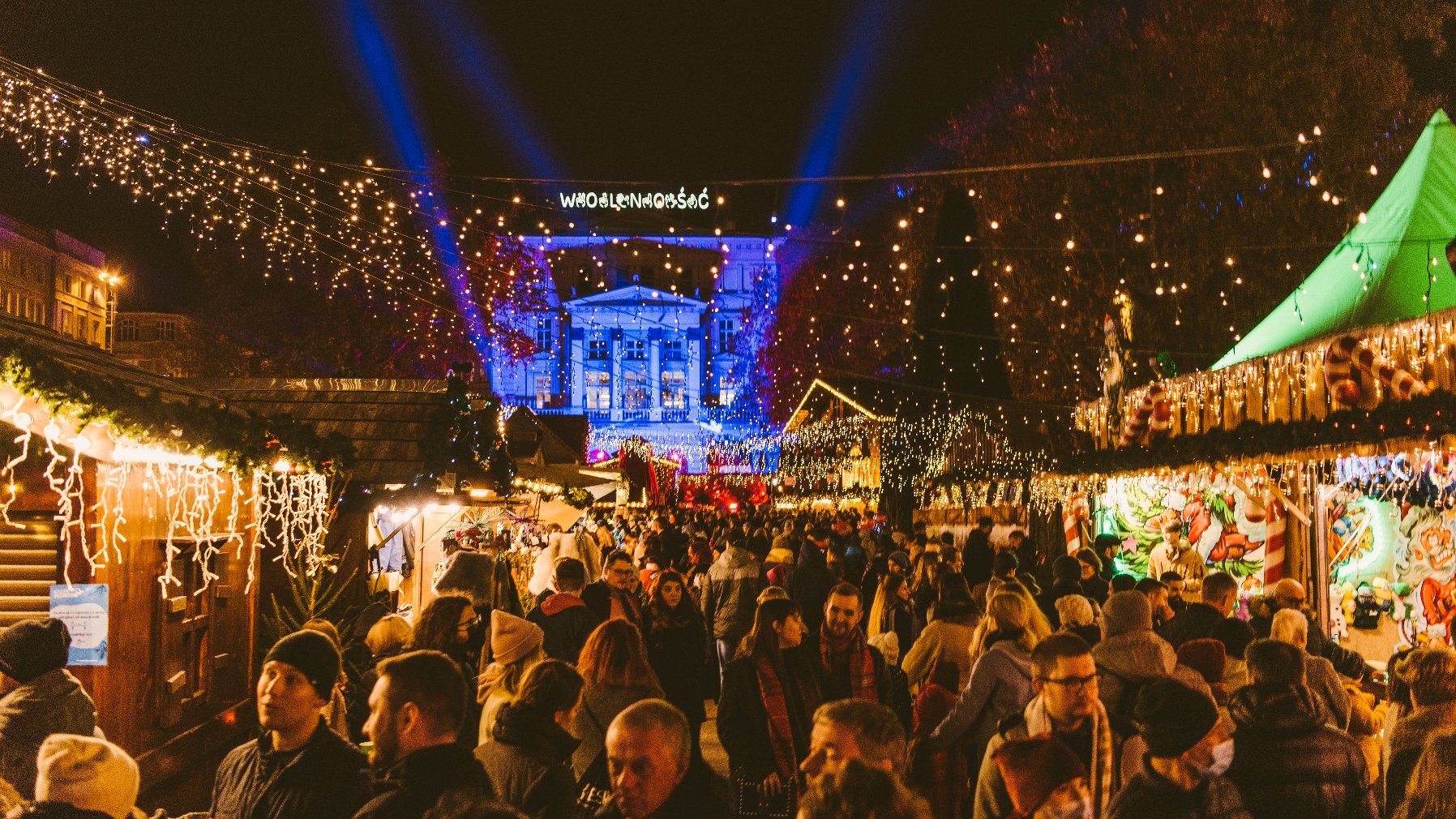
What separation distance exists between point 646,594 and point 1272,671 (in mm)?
8379

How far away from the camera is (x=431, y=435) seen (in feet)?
35.2

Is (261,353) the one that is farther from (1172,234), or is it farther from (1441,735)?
(1441,735)

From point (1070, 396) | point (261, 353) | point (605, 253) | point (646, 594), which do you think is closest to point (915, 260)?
point (1070, 396)

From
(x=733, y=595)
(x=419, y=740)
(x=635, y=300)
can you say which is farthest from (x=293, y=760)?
(x=635, y=300)

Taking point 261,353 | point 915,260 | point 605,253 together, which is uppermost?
point 605,253

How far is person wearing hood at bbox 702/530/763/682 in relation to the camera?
11.2 meters

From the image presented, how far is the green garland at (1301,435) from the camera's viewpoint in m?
7.37

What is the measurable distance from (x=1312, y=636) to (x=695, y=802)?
471cm

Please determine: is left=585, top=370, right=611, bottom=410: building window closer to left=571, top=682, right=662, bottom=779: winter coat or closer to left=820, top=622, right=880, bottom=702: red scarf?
left=820, top=622, right=880, bottom=702: red scarf

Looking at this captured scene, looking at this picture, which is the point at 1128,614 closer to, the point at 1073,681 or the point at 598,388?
the point at 1073,681

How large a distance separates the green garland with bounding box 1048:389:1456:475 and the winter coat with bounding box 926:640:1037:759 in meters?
3.41

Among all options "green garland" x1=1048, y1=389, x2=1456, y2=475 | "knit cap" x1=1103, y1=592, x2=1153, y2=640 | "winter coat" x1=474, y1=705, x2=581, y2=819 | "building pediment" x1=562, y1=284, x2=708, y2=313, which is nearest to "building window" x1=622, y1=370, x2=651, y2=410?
"building pediment" x1=562, y1=284, x2=708, y2=313

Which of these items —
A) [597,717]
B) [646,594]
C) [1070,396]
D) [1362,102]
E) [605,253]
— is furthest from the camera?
[605,253]

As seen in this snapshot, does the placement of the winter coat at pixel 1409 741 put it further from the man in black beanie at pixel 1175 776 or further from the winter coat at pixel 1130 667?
the man in black beanie at pixel 1175 776
